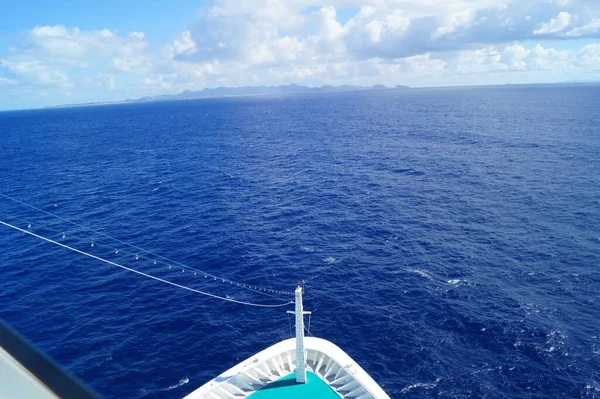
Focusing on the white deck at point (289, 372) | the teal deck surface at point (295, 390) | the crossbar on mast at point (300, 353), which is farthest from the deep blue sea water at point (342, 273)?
the crossbar on mast at point (300, 353)

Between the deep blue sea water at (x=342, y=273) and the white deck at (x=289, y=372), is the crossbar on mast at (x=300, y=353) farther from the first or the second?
the deep blue sea water at (x=342, y=273)

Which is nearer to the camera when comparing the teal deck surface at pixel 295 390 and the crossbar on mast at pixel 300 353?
the teal deck surface at pixel 295 390

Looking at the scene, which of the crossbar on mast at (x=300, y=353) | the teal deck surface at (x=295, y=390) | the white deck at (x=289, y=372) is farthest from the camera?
the crossbar on mast at (x=300, y=353)

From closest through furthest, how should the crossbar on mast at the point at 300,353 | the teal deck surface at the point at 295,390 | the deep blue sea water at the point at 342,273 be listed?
the teal deck surface at the point at 295,390
the crossbar on mast at the point at 300,353
the deep blue sea water at the point at 342,273

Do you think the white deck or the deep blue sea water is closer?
the white deck

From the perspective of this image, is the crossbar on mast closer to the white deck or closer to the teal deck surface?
the teal deck surface

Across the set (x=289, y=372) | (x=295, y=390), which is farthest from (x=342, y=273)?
(x=295, y=390)

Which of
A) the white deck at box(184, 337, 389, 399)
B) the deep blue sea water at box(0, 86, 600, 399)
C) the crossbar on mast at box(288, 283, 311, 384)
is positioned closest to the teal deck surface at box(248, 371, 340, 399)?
the crossbar on mast at box(288, 283, 311, 384)
